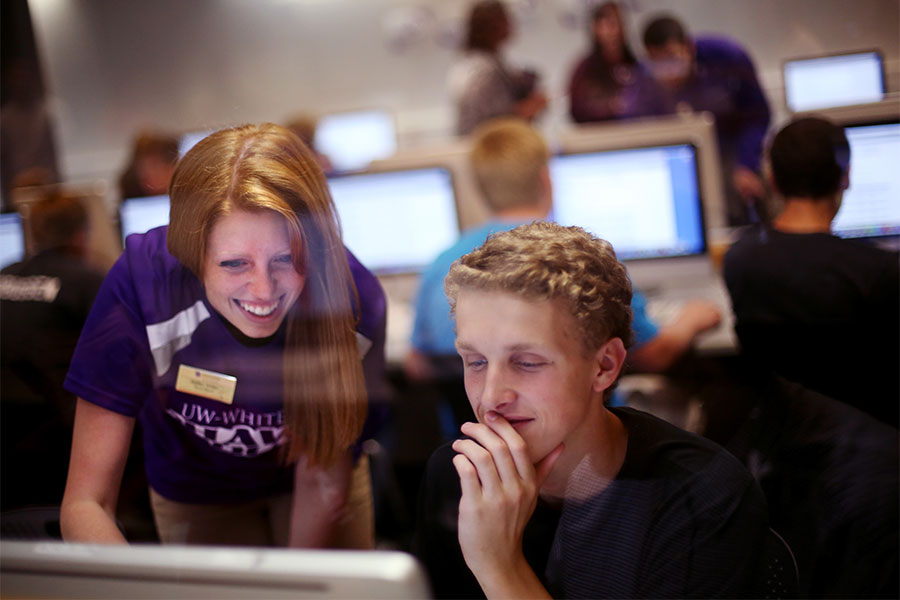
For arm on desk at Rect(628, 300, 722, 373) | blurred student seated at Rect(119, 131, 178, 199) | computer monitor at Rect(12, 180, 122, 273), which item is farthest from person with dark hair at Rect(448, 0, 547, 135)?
computer monitor at Rect(12, 180, 122, 273)

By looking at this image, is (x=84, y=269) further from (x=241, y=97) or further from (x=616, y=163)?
(x=616, y=163)

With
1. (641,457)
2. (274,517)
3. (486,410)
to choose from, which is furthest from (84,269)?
(641,457)

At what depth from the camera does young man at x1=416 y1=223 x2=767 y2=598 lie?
0.64 meters

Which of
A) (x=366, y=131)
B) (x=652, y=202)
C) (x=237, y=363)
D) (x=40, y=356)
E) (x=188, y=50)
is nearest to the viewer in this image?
(x=237, y=363)

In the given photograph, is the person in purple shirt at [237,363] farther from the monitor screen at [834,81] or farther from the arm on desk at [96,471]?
the monitor screen at [834,81]

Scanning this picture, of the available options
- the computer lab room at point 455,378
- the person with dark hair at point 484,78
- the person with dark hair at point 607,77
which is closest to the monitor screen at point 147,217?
the computer lab room at point 455,378

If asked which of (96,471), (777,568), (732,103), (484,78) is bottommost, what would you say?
(777,568)

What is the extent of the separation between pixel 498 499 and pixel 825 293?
406 mm

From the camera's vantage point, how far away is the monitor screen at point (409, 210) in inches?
76.9

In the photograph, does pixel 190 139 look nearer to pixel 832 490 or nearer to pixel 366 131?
pixel 832 490

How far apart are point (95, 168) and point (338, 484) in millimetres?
1233

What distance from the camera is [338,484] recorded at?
802 millimetres

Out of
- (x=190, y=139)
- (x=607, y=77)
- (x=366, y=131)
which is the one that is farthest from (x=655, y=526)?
(x=366, y=131)

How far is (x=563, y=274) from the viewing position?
64cm
